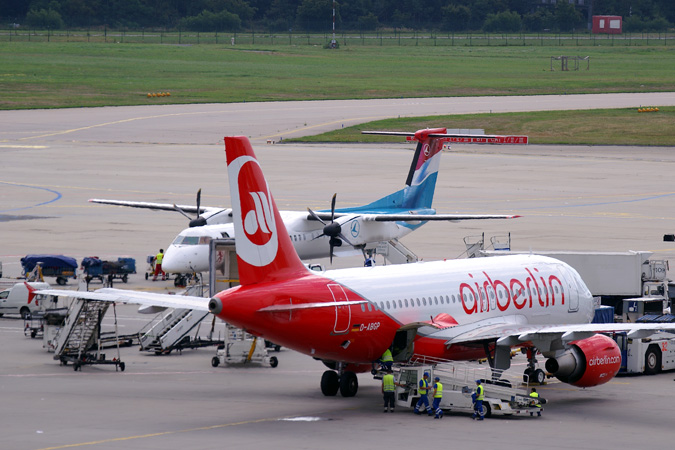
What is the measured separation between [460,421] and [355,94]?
485 feet

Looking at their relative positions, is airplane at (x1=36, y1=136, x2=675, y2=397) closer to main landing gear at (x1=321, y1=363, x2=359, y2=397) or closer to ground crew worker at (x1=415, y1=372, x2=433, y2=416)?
main landing gear at (x1=321, y1=363, x2=359, y2=397)

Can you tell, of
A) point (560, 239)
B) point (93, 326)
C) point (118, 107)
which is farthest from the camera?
point (118, 107)

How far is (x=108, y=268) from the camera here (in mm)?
61250

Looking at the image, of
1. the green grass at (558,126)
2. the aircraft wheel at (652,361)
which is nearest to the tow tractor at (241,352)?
the aircraft wheel at (652,361)

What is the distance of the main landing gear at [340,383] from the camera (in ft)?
124

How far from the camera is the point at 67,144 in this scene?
12862 centimetres

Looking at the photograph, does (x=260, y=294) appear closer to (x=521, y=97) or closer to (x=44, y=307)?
(x=44, y=307)

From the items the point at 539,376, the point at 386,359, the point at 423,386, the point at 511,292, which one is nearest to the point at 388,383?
the point at 423,386

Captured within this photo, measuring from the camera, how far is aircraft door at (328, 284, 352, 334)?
114ft

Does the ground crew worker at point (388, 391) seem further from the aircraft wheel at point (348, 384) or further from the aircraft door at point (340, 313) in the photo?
the aircraft wheel at point (348, 384)

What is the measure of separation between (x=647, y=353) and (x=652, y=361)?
0.50 meters

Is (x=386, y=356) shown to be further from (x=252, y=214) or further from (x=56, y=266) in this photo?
(x=56, y=266)

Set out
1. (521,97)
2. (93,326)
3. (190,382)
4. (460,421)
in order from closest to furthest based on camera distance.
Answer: (460,421), (190,382), (93,326), (521,97)

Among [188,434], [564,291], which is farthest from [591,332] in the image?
[188,434]
